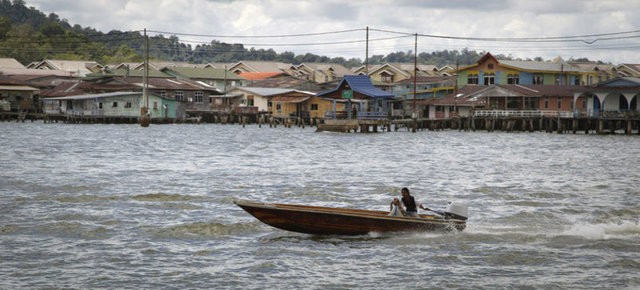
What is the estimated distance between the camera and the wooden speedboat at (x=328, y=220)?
21703 millimetres

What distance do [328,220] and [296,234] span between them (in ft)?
4.66

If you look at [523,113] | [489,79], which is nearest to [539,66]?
[489,79]

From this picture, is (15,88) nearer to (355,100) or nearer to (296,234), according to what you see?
(355,100)

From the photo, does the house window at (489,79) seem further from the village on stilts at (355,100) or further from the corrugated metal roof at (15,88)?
the corrugated metal roof at (15,88)

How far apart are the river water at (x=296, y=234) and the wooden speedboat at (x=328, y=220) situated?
1.13 feet

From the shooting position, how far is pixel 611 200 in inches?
1262

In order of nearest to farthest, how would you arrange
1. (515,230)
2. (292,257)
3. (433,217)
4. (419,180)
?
(292,257) < (433,217) < (515,230) < (419,180)

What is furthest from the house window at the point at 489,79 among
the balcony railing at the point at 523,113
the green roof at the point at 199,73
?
the green roof at the point at 199,73

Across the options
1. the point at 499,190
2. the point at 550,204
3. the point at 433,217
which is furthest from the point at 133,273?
the point at 499,190

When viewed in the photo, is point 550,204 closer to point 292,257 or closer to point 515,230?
point 515,230

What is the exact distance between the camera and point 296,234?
22.9 meters

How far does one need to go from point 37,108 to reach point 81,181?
75184mm

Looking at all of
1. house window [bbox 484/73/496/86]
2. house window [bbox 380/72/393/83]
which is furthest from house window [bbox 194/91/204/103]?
house window [bbox 484/73/496/86]

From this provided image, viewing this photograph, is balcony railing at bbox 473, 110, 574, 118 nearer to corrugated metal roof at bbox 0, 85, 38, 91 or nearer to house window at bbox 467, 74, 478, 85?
house window at bbox 467, 74, 478, 85
